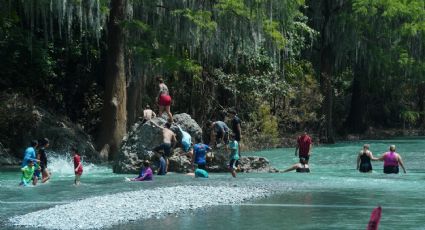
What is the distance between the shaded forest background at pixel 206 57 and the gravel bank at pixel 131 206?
12.6 meters

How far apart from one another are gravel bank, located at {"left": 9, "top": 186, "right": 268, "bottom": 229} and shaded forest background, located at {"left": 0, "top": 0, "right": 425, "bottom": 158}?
495 inches

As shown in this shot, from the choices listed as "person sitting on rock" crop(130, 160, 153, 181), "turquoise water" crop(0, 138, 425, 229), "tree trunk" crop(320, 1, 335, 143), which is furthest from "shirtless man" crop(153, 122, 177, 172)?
"tree trunk" crop(320, 1, 335, 143)

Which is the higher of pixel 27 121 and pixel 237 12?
pixel 237 12

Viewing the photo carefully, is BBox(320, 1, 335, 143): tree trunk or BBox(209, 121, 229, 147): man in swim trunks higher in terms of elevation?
BBox(320, 1, 335, 143): tree trunk

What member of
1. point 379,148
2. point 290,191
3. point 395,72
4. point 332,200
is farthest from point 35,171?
point 395,72

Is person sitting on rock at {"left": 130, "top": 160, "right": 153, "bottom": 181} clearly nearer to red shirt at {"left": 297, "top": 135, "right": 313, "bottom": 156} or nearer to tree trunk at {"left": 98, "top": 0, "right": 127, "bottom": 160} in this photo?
red shirt at {"left": 297, "top": 135, "right": 313, "bottom": 156}

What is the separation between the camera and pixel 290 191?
22.2 m

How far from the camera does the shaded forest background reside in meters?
34.1

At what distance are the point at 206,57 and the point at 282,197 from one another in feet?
65.0

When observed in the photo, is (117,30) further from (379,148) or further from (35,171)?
(379,148)

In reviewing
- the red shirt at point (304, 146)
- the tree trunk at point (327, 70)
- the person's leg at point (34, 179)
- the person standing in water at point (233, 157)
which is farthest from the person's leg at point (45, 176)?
the tree trunk at point (327, 70)

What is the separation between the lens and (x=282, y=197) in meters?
20.6

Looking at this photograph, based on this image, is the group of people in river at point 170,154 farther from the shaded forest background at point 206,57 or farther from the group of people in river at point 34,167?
the shaded forest background at point 206,57

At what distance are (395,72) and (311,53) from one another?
545 cm
